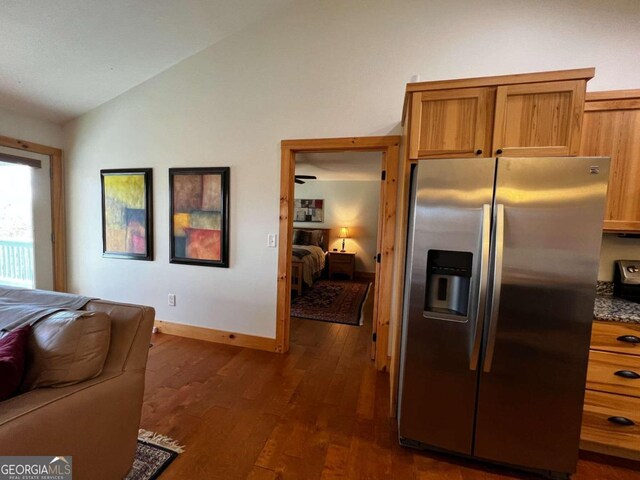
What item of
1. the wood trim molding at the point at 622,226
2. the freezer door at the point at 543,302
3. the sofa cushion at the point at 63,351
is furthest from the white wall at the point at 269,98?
the sofa cushion at the point at 63,351

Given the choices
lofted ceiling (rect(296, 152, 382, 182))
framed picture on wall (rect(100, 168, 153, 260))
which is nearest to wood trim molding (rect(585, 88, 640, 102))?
lofted ceiling (rect(296, 152, 382, 182))

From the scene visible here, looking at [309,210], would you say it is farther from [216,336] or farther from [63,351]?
[63,351]

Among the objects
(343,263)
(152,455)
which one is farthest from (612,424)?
(343,263)

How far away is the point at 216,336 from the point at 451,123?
2.90 meters

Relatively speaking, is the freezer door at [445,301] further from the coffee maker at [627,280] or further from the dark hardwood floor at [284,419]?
the coffee maker at [627,280]

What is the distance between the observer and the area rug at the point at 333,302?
389 centimetres

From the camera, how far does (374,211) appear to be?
6.63 m

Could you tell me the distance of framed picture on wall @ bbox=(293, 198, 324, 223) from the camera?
6.96 m

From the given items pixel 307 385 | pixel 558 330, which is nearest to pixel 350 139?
pixel 558 330

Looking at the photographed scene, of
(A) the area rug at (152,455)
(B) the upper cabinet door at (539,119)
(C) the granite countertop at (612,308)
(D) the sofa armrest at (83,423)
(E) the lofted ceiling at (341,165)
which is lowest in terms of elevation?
(A) the area rug at (152,455)

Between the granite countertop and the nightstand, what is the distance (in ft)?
14.8

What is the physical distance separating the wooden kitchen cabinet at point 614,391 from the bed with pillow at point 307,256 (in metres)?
3.50

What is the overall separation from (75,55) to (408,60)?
295 cm

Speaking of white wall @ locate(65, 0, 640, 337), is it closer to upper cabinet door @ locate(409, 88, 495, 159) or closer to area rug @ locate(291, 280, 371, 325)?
upper cabinet door @ locate(409, 88, 495, 159)
